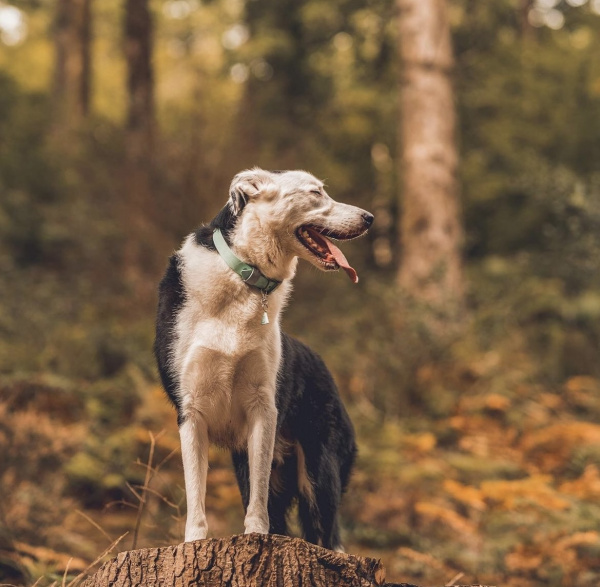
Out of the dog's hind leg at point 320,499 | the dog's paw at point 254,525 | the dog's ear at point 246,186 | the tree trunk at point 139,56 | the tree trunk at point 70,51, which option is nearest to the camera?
the dog's paw at point 254,525

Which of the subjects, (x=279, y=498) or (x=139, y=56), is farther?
(x=139, y=56)

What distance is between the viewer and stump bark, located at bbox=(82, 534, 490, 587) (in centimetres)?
302

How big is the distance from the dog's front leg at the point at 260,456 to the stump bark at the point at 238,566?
0.24 m

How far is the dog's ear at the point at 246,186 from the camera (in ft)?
11.1

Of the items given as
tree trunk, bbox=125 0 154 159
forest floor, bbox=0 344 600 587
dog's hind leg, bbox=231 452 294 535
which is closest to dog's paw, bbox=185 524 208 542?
dog's hind leg, bbox=231 452 294 535

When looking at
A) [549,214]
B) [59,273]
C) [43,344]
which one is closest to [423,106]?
[549,214]

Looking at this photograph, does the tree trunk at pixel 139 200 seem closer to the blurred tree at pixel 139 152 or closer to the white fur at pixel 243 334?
the blurred tree at pixel 139 152

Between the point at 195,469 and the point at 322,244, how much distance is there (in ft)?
3.26

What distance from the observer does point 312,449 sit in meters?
3.88

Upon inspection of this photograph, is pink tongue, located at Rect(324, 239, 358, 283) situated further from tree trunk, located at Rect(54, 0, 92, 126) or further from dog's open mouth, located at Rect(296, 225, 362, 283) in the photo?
tree trunk, located at Rect(54, 0, 92, 126)

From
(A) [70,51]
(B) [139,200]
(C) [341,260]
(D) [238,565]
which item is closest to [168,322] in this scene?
(C) [341,260]

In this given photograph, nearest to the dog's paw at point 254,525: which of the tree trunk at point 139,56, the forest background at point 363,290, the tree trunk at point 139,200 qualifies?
the forest background at point 363,290

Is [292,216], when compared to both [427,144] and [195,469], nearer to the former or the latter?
[195,469]

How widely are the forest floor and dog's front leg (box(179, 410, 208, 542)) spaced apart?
2.83ft
